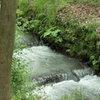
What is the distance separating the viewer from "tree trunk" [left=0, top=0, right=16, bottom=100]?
5.29 ft

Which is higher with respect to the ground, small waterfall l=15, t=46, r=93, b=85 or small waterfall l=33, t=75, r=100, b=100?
small waterfall l=15, t=46, r=93, b=85

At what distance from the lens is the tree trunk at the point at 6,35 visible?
5.29 ft

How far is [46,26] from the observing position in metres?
9.38

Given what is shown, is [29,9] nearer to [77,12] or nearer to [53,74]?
[77,12]

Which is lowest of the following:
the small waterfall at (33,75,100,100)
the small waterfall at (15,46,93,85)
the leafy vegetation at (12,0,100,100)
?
the small waterfall at (33,75,100,100)

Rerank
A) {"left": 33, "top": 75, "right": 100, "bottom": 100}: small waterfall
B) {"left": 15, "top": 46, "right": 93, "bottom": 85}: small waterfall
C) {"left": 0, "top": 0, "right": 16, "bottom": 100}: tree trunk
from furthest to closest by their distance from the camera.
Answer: {"left": 15, "top": 46, "right": 93, "bottom": 85}: small waterfall
{"left": 33, "top": 75, "right": 100, "bottom": 100}: small waterfall
{"left": 0, "top": 0, "right": 16, "bottom": 100}: tree trunk

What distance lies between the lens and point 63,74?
242 inches

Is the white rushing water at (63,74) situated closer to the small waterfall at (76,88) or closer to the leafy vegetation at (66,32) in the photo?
the small waterfall at (76,88)

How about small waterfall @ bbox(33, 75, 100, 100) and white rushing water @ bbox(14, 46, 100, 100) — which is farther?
white rushing water @ bbox(14, 46, 100, 100)

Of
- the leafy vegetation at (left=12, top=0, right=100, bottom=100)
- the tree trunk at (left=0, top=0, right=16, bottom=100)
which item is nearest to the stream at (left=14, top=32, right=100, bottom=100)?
the leafy vegetation at (left=12, top=0, right=100, bottom=100)

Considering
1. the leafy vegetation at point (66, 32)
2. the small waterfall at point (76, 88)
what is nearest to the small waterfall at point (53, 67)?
the small waterfall at point (76, 88)

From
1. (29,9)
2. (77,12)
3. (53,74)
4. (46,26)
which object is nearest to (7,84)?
(53,74)

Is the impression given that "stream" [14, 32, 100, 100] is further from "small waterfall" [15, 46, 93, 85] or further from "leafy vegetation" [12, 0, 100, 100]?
"leafy vegetation" [12, 0, 100, 100]

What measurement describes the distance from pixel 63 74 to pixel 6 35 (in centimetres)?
477
